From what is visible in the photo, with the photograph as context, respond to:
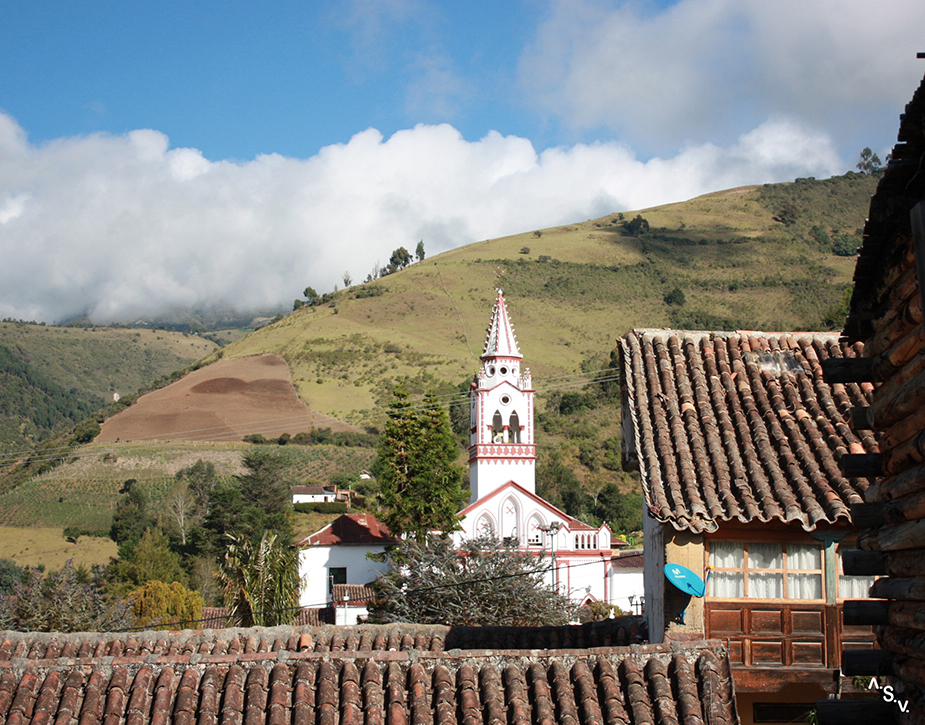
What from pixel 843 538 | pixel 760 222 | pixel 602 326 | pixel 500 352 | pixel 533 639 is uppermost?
pixel 760 222

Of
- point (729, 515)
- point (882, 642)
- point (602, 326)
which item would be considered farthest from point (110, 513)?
point (882, 642)

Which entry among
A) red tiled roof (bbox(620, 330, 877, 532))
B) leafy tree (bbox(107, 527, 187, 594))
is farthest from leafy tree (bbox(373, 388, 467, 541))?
red tiled roof (bbox(620, 330, 877, 532))

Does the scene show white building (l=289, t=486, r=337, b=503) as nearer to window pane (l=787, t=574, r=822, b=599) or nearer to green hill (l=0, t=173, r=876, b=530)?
green hill (l=0, t=173, r=876, b=530)

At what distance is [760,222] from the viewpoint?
142 m

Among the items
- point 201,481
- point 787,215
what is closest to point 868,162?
point 787,215

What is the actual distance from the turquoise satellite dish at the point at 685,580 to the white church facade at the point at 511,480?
3165 centimetres

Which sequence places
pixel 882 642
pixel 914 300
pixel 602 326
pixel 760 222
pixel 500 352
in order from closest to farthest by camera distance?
pixel 914 300 < pixel 882 642 < pixel 500 352 < pixel 602 326 < pixel 760 222

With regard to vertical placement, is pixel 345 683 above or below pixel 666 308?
below

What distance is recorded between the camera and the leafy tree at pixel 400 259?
153 metres

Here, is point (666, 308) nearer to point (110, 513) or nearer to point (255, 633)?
point (110, 513)

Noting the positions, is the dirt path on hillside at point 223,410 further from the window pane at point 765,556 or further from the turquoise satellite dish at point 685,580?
the turquoise satellite dish at point 685,580

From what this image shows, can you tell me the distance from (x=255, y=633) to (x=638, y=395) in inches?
266

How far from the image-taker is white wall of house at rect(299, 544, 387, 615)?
Result: 162 ft

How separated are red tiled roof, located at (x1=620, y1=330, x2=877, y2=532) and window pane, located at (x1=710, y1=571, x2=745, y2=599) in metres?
1.03
